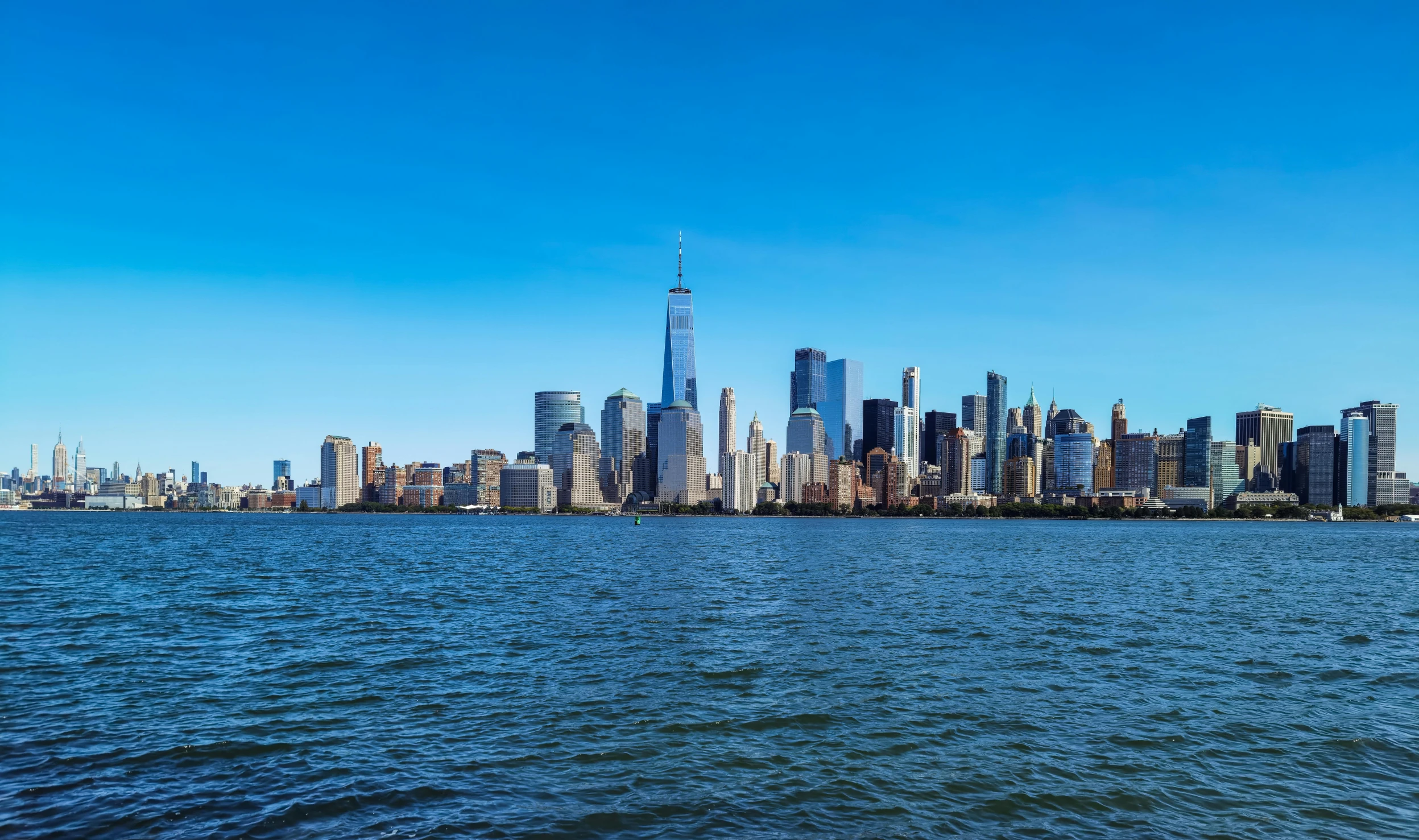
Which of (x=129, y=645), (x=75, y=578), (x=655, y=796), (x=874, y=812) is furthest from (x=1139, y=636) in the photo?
(x=75, y=578)

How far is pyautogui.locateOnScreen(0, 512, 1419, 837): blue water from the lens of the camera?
58.7 ft

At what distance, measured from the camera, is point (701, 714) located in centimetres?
2545

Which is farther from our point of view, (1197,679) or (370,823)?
(1197,679)

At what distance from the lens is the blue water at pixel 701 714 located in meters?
17.9

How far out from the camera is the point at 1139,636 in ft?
132

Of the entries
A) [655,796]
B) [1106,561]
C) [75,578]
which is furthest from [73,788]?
[1106,561]

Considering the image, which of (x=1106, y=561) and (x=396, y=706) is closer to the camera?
(x=396, y=706)

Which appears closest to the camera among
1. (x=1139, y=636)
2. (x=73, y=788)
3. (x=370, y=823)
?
(x=370, y=823)

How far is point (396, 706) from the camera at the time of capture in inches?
1019

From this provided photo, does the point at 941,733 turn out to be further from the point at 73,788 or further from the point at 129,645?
the point at 129,645

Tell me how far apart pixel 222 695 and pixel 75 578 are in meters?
50.4

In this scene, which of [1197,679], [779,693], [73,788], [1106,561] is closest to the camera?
[73,788]

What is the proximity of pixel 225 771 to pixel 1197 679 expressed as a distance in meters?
30.7

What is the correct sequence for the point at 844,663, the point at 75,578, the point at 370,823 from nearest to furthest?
1. the point at 370,823
2. the point at 844,663
3. the point at 75,578
